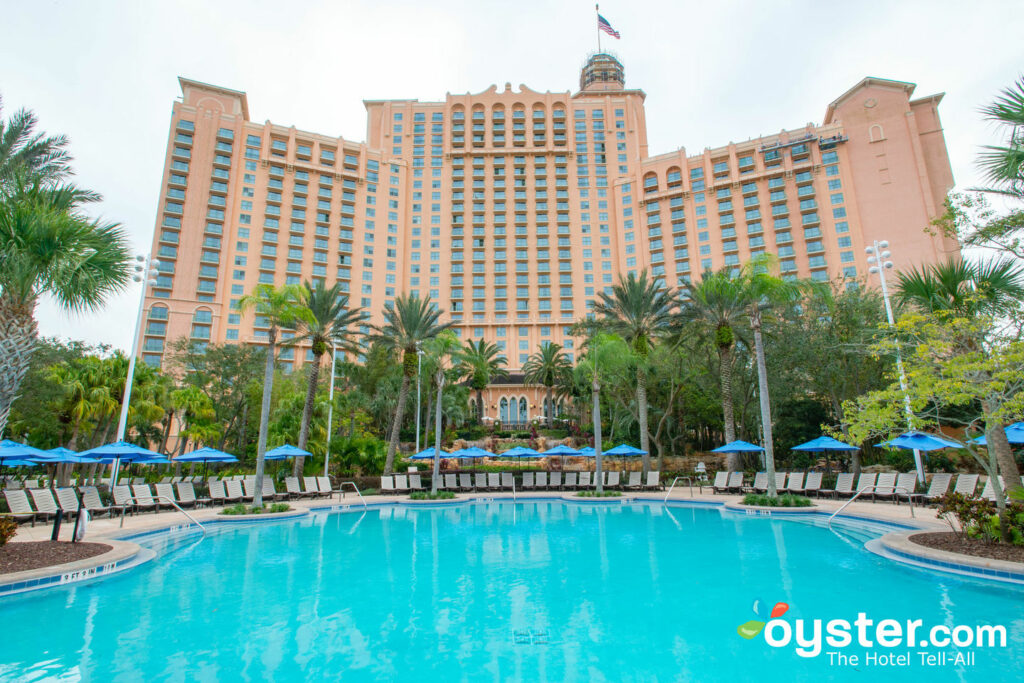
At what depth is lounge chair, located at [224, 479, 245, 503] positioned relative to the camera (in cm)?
1861

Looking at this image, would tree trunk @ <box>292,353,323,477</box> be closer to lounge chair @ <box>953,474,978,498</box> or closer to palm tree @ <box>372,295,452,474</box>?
palm tree @ <box>372,295,452,474</box>

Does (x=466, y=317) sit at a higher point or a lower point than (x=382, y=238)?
lower

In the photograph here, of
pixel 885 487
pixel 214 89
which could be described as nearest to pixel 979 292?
pixel 885 487

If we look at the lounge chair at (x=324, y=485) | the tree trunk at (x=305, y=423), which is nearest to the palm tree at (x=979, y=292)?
the lounge chair at (x=324, y=485)

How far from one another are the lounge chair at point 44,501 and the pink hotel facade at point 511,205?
43525 millimetres

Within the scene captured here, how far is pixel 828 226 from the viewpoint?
5881 centimetres

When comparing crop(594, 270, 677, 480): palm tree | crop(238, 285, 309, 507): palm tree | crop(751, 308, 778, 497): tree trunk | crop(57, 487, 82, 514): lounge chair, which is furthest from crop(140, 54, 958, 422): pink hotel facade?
crop(57, 487, 82, 514): lounge chair

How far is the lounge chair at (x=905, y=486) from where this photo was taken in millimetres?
15433

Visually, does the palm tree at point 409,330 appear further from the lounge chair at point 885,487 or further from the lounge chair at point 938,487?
the lounge chair at point 938,487

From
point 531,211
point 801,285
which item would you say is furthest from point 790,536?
point 531,211

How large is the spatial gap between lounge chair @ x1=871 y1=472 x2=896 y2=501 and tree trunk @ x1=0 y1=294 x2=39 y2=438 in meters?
21.9

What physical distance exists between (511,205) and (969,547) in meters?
66.7

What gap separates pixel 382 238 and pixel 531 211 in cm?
2068

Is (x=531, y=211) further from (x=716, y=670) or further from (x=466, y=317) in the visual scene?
(x=716, y=670)
